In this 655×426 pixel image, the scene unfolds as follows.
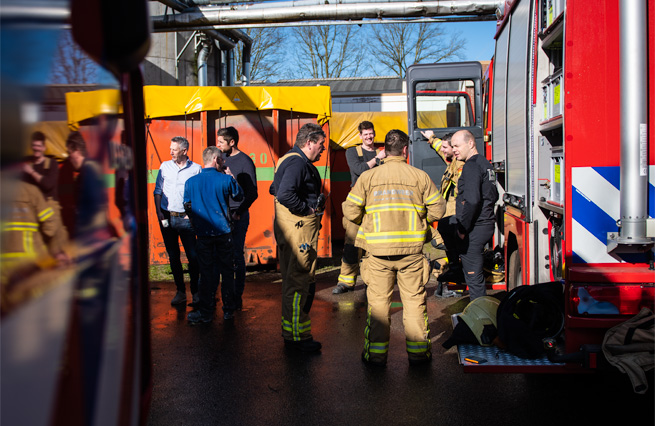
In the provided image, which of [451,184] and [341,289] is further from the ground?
[451,184]

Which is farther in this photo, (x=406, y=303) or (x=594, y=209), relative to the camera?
(x=406, y=303)

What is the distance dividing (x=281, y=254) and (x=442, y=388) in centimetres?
179

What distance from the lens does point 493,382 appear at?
4.54 m

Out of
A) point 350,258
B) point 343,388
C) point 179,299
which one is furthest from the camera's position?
point 350,258

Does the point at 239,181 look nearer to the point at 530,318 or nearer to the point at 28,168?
the point at 530,318

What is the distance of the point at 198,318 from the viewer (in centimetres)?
620

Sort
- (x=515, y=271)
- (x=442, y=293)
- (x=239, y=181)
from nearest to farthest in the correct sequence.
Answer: (x=515, y=271), (x=239, y=181), (x=442, y=293)

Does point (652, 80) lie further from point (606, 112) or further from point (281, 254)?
point (281, 254)

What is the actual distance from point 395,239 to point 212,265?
7.24 ft

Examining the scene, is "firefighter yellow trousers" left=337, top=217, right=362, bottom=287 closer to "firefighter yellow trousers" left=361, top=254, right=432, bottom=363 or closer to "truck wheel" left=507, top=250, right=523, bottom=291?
"truck wheel" left=507, top=250, right=523, bottom=291

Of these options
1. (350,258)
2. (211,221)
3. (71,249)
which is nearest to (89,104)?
(71,249)

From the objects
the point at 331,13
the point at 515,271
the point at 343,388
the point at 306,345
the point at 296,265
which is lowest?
the point at 343,388

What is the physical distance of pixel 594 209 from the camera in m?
3.40

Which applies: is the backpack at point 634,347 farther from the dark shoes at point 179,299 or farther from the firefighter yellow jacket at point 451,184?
the dark shoes at point 179,299
